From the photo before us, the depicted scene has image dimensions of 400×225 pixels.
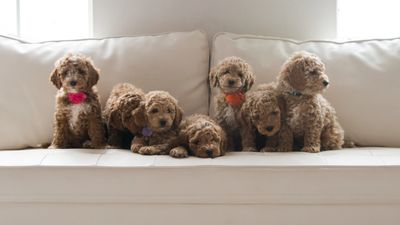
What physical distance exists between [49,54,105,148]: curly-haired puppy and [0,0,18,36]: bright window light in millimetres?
838

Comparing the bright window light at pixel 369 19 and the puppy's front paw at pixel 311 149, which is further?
the bright window light at pixel 369 19

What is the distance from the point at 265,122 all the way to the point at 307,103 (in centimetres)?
18

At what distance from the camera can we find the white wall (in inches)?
105

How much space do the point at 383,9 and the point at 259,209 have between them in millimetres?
1494

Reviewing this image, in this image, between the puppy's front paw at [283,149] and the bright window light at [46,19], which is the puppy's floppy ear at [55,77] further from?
the puppy's front paw at [283,149]

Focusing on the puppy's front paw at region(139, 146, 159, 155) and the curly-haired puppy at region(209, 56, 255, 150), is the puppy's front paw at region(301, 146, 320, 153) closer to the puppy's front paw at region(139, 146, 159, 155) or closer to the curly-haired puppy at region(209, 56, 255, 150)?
the curly-haired puppy at region(209, 56, 255, 150)

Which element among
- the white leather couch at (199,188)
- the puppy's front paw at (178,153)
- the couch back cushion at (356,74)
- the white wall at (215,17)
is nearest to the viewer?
the white leather couch at (199,188)

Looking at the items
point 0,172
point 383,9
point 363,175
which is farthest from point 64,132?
point 383,9

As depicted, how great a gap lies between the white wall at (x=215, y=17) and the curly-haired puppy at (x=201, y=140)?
0.74 meters

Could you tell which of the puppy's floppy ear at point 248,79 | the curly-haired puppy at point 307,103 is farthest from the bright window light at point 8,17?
the curly-haired puppy at point 307,103

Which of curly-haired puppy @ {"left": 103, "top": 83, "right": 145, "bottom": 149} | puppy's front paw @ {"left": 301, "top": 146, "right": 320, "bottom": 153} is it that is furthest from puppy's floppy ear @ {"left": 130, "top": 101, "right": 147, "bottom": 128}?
puppy's front paw @ {"left": 301, "top": 146, "right": 320, "bottom": 153}

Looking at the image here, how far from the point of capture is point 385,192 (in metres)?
1.79

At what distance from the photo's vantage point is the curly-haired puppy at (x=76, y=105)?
2139 mm

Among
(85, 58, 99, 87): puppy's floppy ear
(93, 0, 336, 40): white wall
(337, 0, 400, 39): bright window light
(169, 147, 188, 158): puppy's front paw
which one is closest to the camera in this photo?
(169, 147, 188, 158): puppy's front paw
